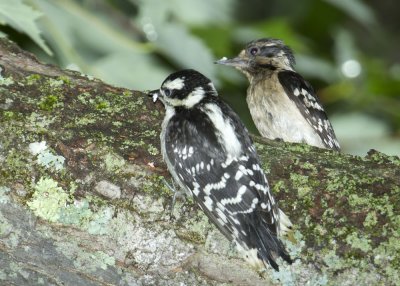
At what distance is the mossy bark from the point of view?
4020 millimetres

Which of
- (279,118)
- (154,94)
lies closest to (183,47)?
(154,94)

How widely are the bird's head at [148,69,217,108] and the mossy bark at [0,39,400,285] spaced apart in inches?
32.2

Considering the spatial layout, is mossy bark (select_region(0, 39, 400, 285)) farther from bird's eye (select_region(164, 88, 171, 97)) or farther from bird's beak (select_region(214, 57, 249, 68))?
bird's beak (select_region(214, 57, 249, 68))

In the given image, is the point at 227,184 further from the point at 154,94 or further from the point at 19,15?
the point at 19,15

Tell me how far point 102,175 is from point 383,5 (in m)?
9.18

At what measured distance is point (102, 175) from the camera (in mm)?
4234

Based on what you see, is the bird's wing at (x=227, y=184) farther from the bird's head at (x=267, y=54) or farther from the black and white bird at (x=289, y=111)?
the bird's head at (x=267, y=54)

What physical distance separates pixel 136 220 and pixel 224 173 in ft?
2.29

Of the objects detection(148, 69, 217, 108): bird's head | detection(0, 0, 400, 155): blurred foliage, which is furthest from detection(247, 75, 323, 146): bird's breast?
detection(148, 69, 217, 108): bird's head

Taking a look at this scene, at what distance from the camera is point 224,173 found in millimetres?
4570

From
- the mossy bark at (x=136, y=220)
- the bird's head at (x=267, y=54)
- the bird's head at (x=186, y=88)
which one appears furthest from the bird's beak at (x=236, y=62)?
the mossy bark at (x=136, y=220)

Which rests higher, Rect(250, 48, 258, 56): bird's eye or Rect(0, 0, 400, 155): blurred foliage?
Rect(250, 48, 258, 56): bird's eye

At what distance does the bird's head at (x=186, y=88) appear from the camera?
5.20 m

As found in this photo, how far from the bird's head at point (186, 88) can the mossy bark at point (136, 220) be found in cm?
82
